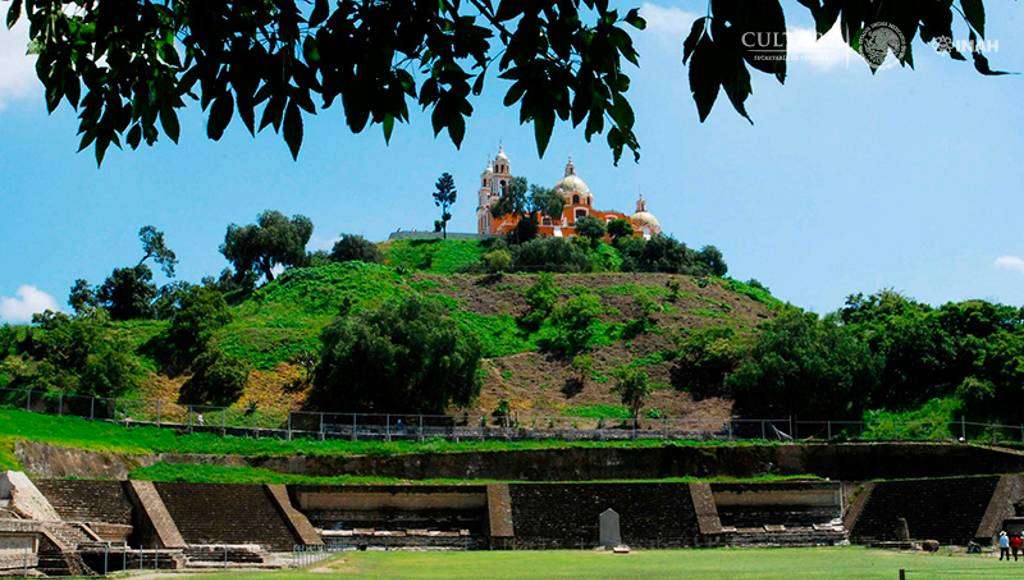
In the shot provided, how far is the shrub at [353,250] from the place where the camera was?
297 ft

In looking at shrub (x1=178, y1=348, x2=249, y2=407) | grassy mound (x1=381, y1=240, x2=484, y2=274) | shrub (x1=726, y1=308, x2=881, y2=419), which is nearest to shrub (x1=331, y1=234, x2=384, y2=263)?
grassy mound (x1=381, y1=240, x2=484, y2=274)

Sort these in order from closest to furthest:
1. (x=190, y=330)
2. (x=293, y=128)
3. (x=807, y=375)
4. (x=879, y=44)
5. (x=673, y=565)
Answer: (x=879, y=44) < (x=293, y=128) < (x=673, y=565) < (x=807, y=375) < (x=190, y=330)

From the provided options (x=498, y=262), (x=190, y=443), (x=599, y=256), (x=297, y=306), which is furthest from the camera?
(x=599, y=256)

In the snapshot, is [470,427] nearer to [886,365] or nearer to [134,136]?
[886,365]

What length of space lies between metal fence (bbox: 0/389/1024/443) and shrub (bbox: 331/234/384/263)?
39026 mm

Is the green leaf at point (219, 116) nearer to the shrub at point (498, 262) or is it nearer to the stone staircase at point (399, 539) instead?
the stone staircase at point (399, 539)

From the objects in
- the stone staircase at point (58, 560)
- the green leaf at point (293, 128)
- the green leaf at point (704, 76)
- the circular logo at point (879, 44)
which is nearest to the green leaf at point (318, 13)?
the green leaf at point (293, 128)

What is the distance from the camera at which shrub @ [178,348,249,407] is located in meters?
57.8

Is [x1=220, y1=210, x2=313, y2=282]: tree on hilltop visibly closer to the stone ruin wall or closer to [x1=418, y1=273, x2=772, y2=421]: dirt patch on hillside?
[x1=418, y1=273, x2=772, y2=421]: dirt patch on hillside

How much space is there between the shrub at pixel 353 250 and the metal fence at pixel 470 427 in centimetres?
3903

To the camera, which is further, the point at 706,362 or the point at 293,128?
the point at 706,362

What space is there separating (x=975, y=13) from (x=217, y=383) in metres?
57.2

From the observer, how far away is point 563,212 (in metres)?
106

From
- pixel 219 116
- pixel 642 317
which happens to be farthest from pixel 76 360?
pixel 219 116
